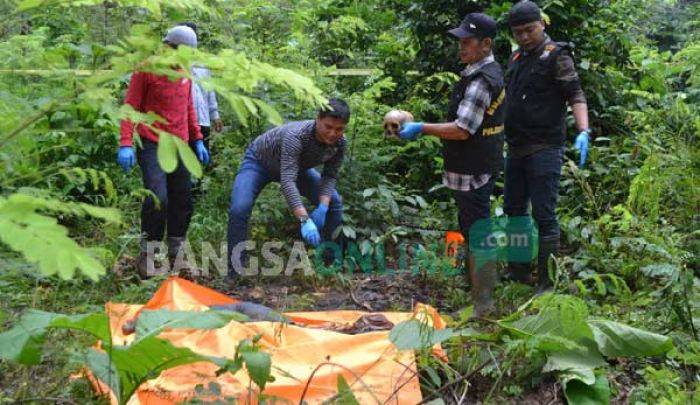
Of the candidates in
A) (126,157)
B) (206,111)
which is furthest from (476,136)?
(206,111)

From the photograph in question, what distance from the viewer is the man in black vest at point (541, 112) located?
4797 millimetres

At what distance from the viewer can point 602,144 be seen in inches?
286

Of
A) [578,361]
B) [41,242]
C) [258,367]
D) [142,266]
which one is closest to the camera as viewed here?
[41,242]

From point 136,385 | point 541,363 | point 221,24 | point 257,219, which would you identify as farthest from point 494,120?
point 221,24

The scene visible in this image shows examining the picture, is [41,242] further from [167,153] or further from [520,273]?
[520,273]

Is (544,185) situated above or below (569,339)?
above

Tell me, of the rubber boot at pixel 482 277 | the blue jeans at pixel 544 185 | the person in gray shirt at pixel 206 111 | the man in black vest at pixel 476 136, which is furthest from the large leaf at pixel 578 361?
the person in gray shirt at pixel 206 111

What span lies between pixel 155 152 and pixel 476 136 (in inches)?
88.0

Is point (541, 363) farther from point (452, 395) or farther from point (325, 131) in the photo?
point (325, 131)

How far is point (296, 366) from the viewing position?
11.2ft

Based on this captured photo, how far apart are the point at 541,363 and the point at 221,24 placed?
5388 mm

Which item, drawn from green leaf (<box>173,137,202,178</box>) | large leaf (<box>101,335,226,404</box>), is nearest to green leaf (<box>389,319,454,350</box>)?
large leaf (<box>101,335,226,404</box>)

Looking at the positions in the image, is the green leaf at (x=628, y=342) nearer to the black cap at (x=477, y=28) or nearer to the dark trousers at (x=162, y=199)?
the black cap at (x=477, y=28)

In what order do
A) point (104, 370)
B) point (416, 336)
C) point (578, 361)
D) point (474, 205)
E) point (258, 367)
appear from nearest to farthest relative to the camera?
point (258, 367)
point (104, 370)
point (416, 336)
point (578, 361)
point (474, 205)
